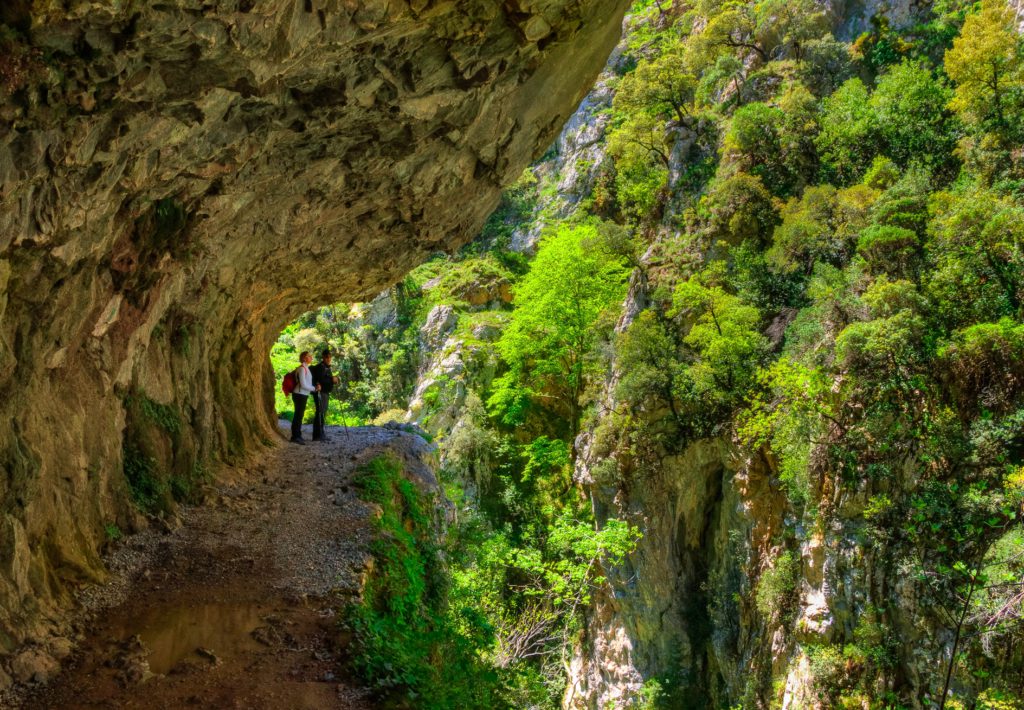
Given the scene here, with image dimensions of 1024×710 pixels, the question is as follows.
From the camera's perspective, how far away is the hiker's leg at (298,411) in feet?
41.2

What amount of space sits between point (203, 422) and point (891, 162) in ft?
60.7

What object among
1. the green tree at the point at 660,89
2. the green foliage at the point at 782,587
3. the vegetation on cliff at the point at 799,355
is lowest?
the green foliage at the point at 782,587

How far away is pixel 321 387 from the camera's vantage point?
12.9 meters

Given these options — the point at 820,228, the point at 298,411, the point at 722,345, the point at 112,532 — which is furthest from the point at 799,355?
the point at 112,532

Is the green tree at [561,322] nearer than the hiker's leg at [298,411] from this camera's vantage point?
No

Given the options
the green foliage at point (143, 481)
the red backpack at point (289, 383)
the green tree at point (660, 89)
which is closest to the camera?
the green foliage at point (143, 481)

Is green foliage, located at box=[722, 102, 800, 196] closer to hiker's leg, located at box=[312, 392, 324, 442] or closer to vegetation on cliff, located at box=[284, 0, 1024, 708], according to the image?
vegetation on cliff, located at box=[284, 0, 1024, 708]

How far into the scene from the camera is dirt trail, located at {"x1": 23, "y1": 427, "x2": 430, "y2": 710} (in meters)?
4.61

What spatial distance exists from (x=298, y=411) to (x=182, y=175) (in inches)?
285

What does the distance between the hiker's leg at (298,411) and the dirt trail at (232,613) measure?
3499 mm

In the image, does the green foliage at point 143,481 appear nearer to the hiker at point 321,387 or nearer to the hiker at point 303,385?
the hiker at point 303,385

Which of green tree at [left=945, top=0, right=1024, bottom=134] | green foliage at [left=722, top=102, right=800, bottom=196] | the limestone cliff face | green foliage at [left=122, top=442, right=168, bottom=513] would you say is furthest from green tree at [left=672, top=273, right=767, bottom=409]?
green foliage at [left=122, top=442, right=168, bottom=513]

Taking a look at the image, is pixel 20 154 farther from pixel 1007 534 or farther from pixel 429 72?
pixel 1007 534

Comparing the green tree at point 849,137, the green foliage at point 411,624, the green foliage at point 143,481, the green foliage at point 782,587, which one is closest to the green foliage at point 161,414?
the green foliage at point 143,481
